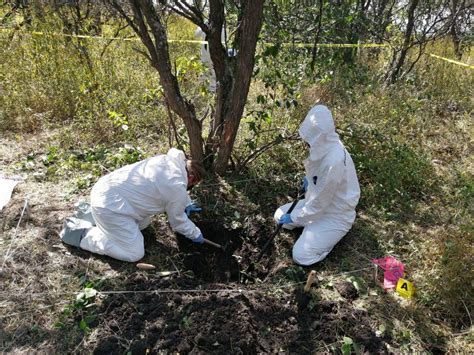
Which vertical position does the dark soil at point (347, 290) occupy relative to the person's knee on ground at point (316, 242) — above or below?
below

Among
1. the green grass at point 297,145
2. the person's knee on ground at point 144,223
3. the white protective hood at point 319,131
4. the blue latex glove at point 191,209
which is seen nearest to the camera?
the white protective hood at point 319,131

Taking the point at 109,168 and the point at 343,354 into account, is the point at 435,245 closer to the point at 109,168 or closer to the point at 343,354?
the point at 343,354

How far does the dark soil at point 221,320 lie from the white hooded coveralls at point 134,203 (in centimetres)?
34

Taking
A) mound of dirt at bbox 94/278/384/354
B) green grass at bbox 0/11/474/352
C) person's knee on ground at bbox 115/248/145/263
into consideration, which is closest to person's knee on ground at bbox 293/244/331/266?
green grass at bbox 0/11/474/352

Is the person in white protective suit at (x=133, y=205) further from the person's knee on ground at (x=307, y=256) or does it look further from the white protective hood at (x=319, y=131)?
the white protective hood at (x=319, y=131)

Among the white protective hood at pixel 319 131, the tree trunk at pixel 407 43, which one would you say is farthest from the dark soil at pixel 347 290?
the tree trunk at pixel 407 43

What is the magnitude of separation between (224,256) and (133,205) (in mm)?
891

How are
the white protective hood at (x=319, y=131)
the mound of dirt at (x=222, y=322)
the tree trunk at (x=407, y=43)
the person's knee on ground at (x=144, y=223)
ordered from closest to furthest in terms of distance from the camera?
the mound of dirt at (x=222, y=322), the white protective hood at (x=319, y=131), the person's knee on ground at (x=144, y=223), the tree trunk at (x=407, y=43)

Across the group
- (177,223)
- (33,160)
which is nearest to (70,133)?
(33,160)

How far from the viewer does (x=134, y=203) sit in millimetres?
2994

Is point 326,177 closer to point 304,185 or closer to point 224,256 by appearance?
point 304,185

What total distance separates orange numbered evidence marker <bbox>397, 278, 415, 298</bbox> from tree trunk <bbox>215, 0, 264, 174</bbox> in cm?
193

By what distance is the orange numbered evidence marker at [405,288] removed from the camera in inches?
108

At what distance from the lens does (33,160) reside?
13.6 feet
